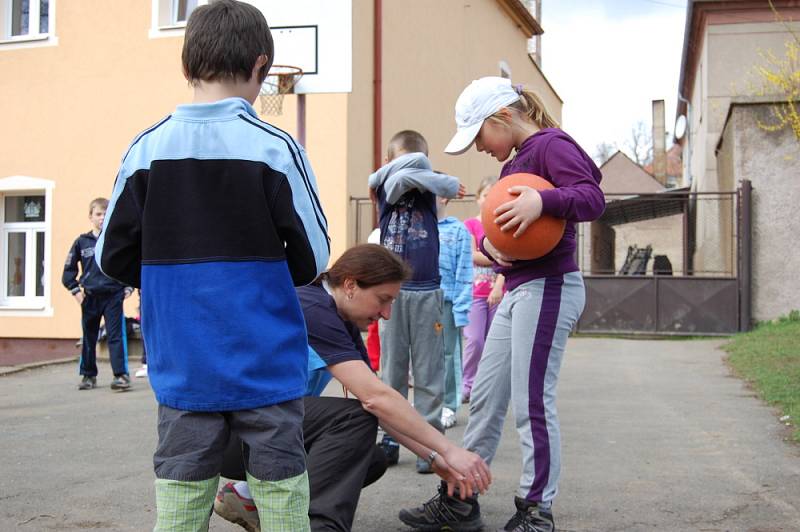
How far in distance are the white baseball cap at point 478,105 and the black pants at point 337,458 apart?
117cm

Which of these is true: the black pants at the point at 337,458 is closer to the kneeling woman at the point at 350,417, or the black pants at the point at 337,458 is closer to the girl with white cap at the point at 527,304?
the kneeling woman at the point at 350,417

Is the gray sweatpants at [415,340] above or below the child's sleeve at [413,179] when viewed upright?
below

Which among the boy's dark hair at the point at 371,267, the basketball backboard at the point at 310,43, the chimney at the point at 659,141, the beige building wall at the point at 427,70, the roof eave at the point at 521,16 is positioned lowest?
the boy's dark hair at the point at 371,267

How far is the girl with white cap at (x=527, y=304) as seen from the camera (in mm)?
3586

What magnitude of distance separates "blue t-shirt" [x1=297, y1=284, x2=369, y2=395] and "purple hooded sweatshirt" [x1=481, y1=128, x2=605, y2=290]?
78 cm

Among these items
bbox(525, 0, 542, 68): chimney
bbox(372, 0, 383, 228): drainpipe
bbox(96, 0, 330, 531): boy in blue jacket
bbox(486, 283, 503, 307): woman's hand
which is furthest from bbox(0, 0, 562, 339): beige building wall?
bbox(525, 0, 542, 68): chimney

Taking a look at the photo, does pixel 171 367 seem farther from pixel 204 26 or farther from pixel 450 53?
pixel 450 53

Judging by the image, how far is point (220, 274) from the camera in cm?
224

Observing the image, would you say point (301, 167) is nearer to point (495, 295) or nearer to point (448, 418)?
point (448, 418)

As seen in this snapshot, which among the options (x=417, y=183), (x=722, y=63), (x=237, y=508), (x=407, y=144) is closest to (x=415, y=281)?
(x=417, y=183)

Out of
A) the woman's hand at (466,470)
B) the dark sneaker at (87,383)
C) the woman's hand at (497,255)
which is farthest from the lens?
the dark sneaker at (87,383)

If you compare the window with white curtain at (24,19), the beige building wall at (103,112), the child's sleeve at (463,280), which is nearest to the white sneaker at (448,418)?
the child's sleeve at (463,280)

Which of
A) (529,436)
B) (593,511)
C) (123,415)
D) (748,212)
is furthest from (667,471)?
(748,212)

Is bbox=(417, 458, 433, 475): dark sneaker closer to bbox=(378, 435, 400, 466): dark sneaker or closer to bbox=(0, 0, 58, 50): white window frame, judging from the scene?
bbox=(378, 435, 400, 466): dark sneaker
